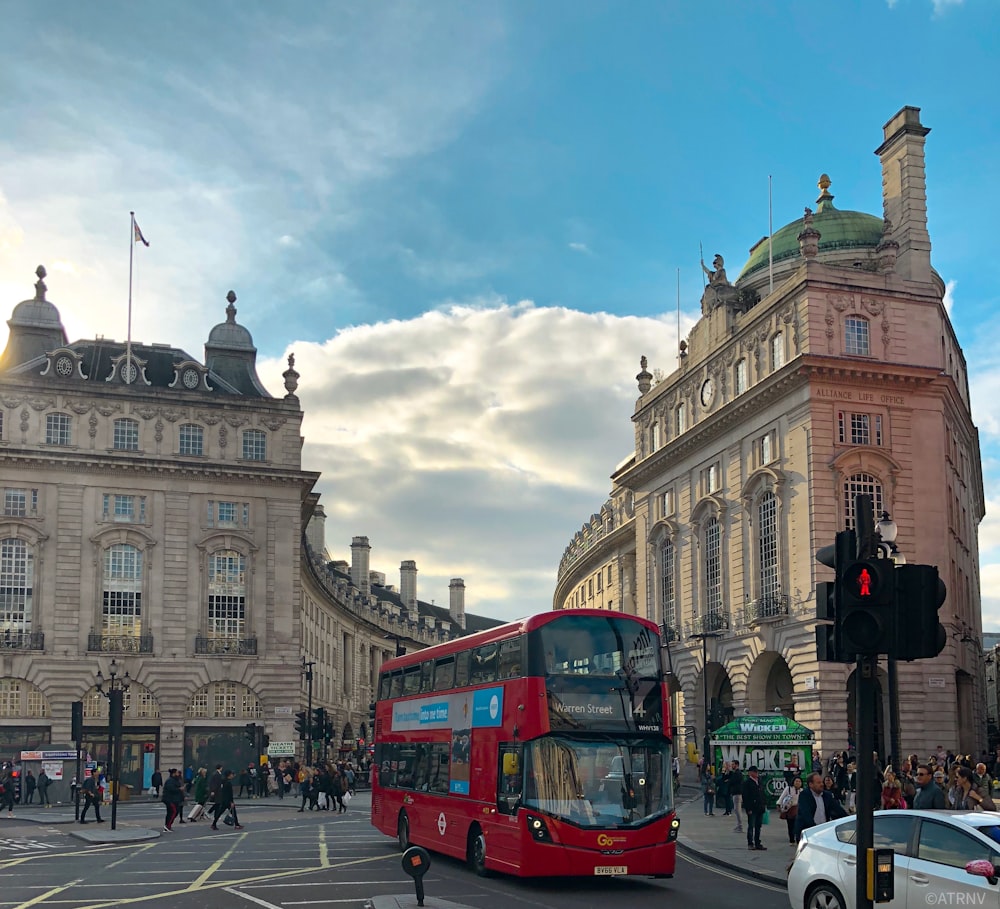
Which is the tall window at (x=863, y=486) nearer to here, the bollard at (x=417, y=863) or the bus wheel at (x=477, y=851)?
the bus wheel at (x=477, y=851)

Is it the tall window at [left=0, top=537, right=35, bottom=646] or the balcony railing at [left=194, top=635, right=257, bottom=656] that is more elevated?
the tall window at [left=0, top=537, right=35, bottom=646]

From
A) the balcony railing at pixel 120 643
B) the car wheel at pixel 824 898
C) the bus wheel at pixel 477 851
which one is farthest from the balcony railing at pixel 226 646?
the car wheel at pixel 824 898

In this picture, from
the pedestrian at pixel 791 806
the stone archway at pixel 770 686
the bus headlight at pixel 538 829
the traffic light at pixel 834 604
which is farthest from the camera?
the stone archway at pixel 770 686

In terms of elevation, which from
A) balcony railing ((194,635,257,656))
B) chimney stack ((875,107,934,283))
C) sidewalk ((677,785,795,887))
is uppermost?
chimney stack ((875,107,934,283))

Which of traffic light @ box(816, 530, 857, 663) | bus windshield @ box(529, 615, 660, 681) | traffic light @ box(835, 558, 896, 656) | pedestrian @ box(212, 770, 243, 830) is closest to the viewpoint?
traffic light @ box(835, 558, 896, 656)

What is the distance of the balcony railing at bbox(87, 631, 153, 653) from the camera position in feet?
212

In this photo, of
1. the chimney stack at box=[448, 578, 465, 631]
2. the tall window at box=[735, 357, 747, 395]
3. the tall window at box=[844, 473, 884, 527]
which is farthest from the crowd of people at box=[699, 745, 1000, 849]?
the chimney stack at box=[448, 578, 465, 631]

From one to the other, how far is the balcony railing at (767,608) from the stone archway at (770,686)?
1.59m

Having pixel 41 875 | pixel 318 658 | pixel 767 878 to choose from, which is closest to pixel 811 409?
pixel 767 878

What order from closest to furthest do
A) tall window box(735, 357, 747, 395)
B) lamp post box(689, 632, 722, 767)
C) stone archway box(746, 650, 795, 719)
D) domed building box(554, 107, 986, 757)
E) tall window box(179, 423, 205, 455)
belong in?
domed building box(554, 107, 986, 757) < lamp post box(689, 632, 722, 767) < stone archway box(746, 650, 795, 719) < tall window box(735, 357, 747, 395) < tall window box(179, 423, 205, 455)

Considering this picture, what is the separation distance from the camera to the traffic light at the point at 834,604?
10391 mm

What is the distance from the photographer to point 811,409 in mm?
Result: 49594

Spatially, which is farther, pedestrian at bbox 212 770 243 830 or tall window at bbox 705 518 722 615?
tall window at bbox 705 518 722 615

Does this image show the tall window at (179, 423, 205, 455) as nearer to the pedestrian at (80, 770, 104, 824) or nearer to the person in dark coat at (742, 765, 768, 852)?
the pedestrian at (80, 770, 104, 824)
